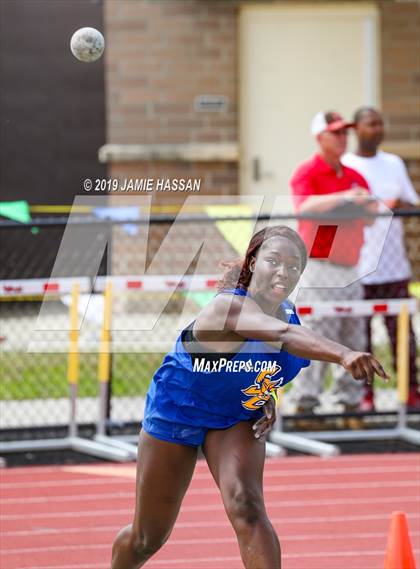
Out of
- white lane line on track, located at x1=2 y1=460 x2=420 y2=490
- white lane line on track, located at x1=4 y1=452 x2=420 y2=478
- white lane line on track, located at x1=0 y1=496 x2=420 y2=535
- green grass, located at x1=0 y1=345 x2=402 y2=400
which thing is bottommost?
green grass, located at x1=0 y1=345 x2=402 y2=400

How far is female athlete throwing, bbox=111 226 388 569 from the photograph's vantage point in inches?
180

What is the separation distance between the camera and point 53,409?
32.2 feet

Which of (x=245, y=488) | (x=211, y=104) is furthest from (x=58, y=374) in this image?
(x=245, y=488)

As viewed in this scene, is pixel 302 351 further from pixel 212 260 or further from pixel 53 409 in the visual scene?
pixel 212 260

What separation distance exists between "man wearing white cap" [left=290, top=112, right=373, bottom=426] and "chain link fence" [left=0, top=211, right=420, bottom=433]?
116 millimetres

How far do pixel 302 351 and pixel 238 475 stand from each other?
0.64 m

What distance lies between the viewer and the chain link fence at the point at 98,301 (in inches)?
347

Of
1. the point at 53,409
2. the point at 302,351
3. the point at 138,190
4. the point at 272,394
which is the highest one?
the point at 302,351

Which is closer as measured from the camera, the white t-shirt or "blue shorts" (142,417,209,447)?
"blue shorts" (142,417,209,447)

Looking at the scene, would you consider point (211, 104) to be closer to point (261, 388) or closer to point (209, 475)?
point (209, 475)

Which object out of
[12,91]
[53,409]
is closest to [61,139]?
[12,91]

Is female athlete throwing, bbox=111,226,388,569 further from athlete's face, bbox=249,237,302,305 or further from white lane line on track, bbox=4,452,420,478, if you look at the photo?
white lane line on track, bbox=4,452,420,478

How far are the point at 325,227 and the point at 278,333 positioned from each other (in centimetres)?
441

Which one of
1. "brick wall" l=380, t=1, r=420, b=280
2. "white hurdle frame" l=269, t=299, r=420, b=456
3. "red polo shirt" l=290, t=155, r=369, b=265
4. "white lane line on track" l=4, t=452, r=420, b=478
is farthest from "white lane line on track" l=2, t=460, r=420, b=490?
"brick wall" l=380, t=1, r=420, b=280
